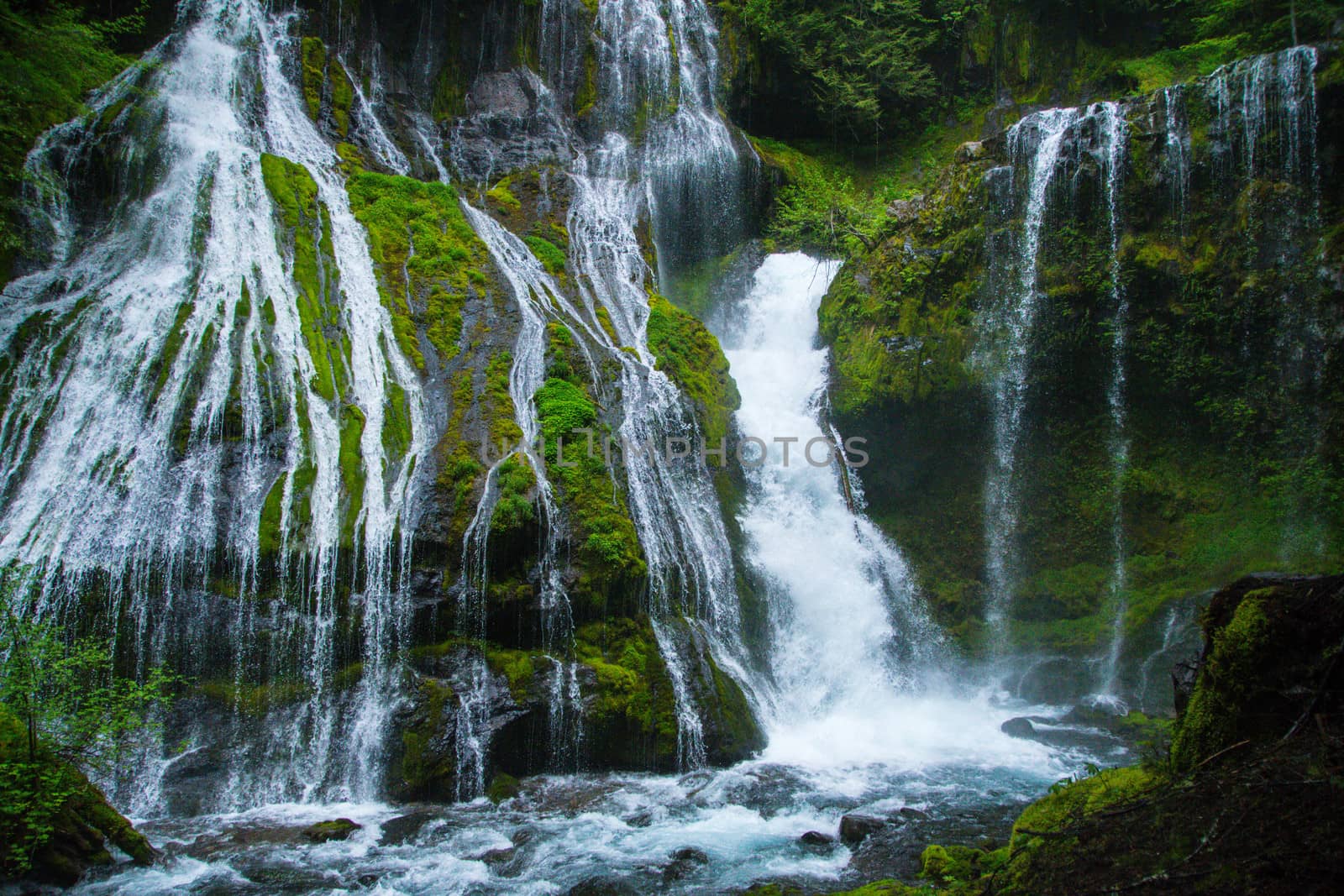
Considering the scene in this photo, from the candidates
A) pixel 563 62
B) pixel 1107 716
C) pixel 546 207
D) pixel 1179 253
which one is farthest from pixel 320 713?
pixel 563 62

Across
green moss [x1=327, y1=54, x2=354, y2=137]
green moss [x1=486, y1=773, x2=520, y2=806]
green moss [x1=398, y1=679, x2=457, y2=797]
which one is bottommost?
green moss [x1=486, y1=773, x2=520, y2=806]

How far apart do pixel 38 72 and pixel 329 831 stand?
49.5 ft

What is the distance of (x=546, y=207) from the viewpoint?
62.0 ft

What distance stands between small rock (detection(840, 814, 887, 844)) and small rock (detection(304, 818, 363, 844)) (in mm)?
4892

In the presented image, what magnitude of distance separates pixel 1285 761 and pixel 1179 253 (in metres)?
12.9

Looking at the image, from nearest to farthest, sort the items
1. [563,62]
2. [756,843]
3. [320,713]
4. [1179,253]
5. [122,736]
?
[756,843]
[122,736]
[320,713]
[1179,253]
[563,62]

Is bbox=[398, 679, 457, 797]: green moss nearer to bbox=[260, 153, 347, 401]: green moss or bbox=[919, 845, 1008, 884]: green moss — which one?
bbox=[260, 153, 347, 401]: green moss

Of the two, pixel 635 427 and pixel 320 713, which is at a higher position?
Answer: pixel 635 427

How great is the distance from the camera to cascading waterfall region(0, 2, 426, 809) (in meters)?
9.16

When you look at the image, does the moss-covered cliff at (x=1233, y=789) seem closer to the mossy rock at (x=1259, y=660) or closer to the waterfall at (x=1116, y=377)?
the mossy rock at (x=1259, y=660)

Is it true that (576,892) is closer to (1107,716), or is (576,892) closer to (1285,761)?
(1285,761)

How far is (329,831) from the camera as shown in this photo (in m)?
7.69

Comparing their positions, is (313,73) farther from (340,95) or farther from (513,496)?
(513,496)

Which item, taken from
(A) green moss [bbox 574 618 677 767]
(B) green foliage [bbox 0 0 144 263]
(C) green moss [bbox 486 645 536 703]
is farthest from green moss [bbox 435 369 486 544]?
(B) green foliage [bbox 0 0 144 263]
